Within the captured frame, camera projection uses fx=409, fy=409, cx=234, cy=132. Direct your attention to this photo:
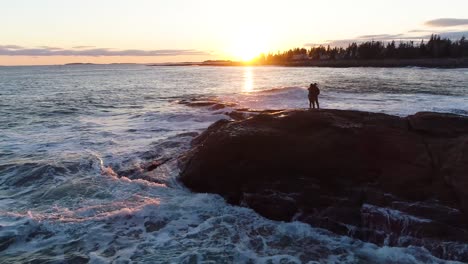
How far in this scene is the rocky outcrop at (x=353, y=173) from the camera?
817 cm

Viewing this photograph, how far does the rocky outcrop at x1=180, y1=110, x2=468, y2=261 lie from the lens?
8172 mm

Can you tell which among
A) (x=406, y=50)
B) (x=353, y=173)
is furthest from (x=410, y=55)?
(x=353, y=173)

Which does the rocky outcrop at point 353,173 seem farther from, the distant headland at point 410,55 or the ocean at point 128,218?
the distant headland at point 410,55

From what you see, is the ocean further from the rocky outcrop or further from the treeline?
the treeline

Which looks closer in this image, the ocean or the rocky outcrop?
the ocean

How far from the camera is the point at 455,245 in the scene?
7574 mm

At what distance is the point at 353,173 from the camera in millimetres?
9445

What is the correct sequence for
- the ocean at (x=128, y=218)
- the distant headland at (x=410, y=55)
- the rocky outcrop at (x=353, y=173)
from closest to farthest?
the ocean at (x=128, y=218) < the rocky outcrop at (x=353, y=173) < the distant headland at (x=410, y=55)


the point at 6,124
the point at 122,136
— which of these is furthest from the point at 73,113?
the point at 122,136

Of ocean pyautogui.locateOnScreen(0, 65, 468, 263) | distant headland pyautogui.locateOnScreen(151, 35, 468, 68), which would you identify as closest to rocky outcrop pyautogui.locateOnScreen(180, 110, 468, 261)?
ocean pyautogui.locateOnScreen(0, 65, 468, 263)

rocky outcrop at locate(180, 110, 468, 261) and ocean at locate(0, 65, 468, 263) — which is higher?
rocky outcrop at locate(180, 110, 468, 261)

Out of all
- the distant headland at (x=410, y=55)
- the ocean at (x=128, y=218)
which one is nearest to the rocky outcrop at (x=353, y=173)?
the ocean at (x=128, y=218)

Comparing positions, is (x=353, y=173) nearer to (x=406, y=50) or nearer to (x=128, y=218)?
(x=128, y=218)

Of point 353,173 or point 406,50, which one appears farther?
point 406,50
